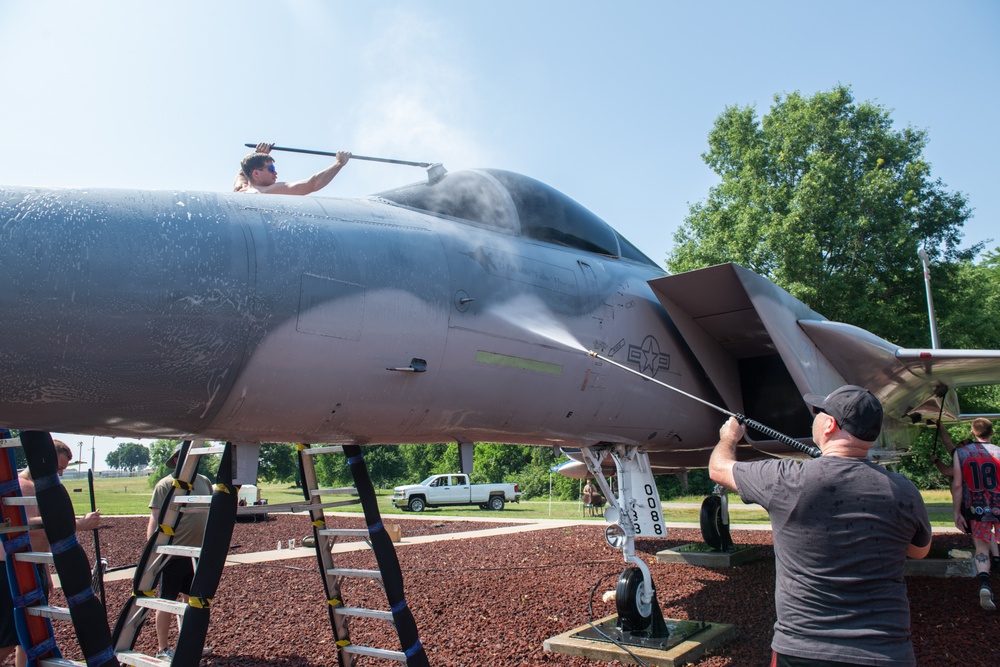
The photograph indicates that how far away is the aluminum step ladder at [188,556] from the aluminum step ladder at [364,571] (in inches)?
26.0

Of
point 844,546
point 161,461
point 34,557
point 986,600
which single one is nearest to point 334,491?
point 34,557

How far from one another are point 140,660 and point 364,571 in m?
1.30

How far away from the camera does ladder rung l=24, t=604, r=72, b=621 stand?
152 inches

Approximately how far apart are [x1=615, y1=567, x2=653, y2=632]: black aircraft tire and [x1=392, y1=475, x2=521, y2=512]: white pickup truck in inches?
860

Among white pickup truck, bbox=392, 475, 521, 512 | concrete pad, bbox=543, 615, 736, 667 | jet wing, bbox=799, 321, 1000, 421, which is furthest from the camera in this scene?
white pickup truck, bbox=392, 475, 521, 512

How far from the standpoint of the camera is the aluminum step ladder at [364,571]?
4062mm

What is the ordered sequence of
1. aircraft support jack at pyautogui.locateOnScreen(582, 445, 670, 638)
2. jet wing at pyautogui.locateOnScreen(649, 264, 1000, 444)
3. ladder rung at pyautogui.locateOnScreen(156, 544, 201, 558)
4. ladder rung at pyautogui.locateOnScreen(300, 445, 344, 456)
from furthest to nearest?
jet wing at pyautogui.locateOnScreen(649, 264, 1000, 444)
aircraft support jack at pyautogui.locateOnScreen(582, 445, 670, 638)
ladder rung at pyautogui.locateOnScreen(300, 445, 344, 456)
ladder rung at pyautogui.locateOnScreen(156, 544, 201, 558)

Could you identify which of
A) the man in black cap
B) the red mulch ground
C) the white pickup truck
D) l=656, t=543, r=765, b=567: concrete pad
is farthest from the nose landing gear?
the white pickup truck

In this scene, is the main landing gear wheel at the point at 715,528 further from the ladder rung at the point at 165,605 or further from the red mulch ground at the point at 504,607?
the ladder rung at the point at 165,605

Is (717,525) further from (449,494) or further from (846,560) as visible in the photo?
(449,494)

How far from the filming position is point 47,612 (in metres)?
3.98

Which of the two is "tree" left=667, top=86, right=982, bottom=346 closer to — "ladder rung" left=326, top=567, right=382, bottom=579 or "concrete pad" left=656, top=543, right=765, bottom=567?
"concrete pad" left=656, top=543, right=765, bottom=567

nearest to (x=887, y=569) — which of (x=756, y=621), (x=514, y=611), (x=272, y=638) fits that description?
(x=756, y=621)

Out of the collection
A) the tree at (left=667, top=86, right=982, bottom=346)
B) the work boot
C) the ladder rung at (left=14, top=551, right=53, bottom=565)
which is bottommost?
the work boot
